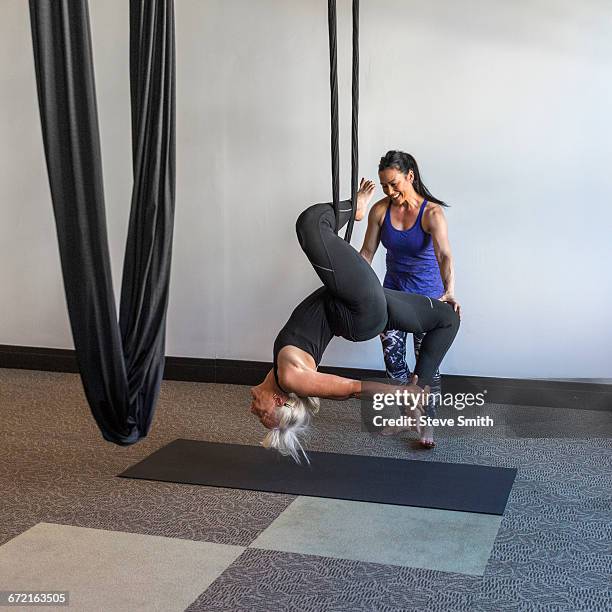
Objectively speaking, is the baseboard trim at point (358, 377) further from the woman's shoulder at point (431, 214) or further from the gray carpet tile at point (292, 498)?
the woman's shoulder at point (431, 214)

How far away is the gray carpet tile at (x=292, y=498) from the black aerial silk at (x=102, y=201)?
64 cm

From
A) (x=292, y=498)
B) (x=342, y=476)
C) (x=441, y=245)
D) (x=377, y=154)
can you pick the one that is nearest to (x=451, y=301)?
(x=441, y=245)

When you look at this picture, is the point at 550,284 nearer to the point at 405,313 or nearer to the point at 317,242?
the point at 405,313

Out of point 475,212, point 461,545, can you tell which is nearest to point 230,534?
point 461,545

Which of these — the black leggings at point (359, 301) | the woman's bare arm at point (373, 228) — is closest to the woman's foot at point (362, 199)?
the black leggings at point (359, 301)

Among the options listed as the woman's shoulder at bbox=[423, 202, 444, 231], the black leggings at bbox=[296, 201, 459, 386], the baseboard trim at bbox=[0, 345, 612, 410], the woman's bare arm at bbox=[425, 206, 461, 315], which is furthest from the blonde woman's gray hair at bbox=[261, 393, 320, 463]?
the baseboard trim at bbox=[0, 345, 612, 410]

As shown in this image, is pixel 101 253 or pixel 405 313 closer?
pixel 101 253

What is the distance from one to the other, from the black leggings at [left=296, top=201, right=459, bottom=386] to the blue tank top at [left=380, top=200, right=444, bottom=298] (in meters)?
0.66

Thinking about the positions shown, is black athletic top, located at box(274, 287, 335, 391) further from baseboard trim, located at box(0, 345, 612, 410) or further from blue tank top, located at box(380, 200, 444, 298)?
baseboard trim, located at box(0, 345, 612, 410)

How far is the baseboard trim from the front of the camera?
545 centimetres

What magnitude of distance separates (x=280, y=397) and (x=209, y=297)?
86.8 inches

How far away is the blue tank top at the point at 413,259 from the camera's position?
187 inches

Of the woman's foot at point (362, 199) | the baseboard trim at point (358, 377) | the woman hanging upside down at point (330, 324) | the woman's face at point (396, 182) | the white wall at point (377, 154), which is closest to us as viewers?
the woman hanging upside down at point (330, 324)

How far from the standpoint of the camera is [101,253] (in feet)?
9.30
